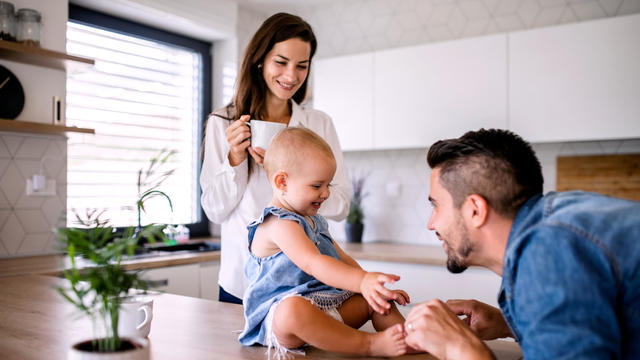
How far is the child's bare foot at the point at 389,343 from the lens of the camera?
1014 mm

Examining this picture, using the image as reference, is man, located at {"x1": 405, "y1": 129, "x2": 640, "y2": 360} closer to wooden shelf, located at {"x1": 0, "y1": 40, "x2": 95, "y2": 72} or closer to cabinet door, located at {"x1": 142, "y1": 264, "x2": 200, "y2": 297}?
cabinet door, located at {"x1": 142, "y1": 264, "x2": 200, "y2": 297}

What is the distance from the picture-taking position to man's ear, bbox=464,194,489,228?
975mm

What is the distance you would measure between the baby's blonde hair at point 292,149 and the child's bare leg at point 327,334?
0.38 meters

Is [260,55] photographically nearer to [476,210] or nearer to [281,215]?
[281,215]

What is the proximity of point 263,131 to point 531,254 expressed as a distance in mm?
930

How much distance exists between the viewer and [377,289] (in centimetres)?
103

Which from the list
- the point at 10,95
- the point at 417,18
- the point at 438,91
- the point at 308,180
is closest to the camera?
the point at 308,180

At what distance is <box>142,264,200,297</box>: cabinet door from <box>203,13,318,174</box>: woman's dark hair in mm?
1256

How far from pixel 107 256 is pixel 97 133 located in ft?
9.32

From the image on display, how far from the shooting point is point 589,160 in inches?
124

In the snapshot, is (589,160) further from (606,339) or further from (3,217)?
(3,217)

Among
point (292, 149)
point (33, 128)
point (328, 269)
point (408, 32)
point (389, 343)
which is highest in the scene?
point (408, 32)

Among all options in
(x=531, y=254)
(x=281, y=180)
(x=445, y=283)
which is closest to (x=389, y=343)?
(x=531, y=254)

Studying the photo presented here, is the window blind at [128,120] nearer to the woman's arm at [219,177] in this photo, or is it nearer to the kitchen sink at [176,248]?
the kitchen sink at [176,248]
